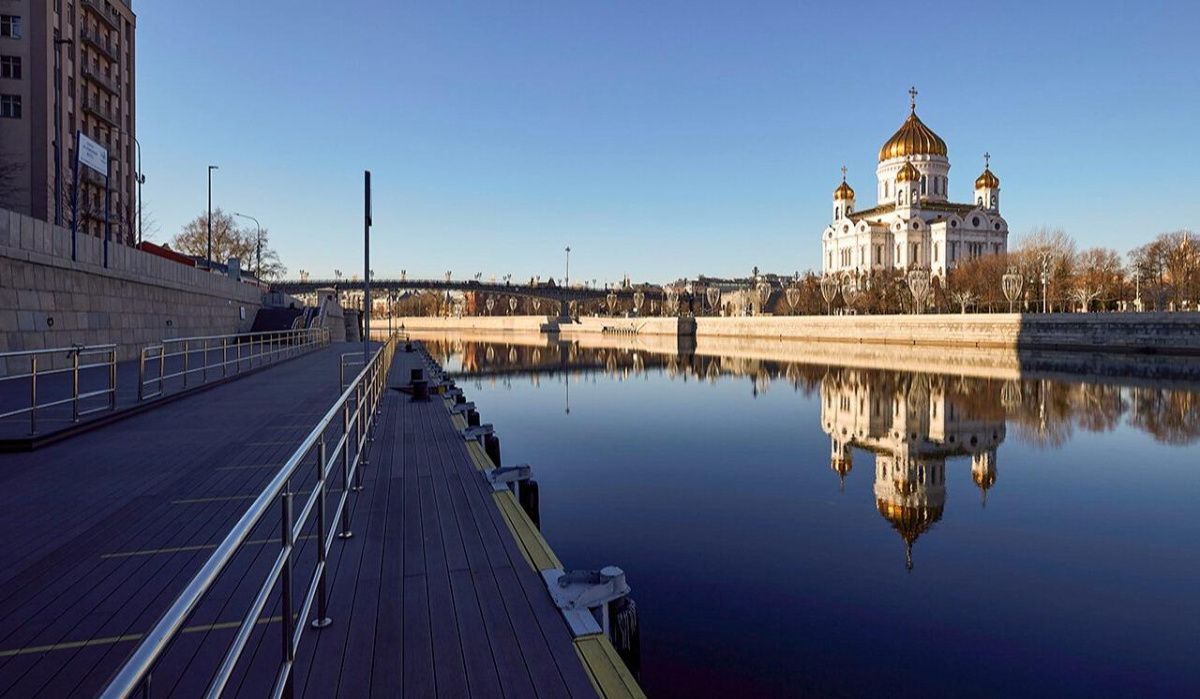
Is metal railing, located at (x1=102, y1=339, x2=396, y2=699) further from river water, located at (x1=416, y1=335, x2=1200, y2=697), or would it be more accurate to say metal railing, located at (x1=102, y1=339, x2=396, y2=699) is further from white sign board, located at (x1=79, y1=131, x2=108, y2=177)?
white sign board, located at (x1=79, y1=131, x2=108, y2=177)

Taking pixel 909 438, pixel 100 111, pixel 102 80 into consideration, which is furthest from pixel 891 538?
pixel 102 80

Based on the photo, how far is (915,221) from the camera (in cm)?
10856

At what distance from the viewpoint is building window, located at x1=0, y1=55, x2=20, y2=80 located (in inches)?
1720

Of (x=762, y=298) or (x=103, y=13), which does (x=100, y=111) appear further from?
(x=762, y=298)

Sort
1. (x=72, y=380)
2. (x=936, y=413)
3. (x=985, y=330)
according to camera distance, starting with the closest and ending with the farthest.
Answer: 1. (x=72, y=380)
2. (x=936, y=413)
3. (x=985, y=330)

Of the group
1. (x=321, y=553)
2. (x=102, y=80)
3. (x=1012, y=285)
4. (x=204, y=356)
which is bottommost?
(x=321, y=553)

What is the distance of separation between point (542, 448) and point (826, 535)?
29.2ft

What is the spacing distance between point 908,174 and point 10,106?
103334mm

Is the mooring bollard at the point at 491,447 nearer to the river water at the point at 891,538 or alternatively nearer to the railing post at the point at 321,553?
the river water at the point at 891,538

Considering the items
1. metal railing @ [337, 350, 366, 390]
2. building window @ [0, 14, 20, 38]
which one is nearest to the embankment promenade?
metal railing @ [337, 350, 366, 390]

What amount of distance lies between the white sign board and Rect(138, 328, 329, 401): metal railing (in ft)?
16.1

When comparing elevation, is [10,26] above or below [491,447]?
above

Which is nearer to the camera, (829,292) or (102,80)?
(102,80)

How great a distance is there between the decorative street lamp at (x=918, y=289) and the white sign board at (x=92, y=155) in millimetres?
70318
